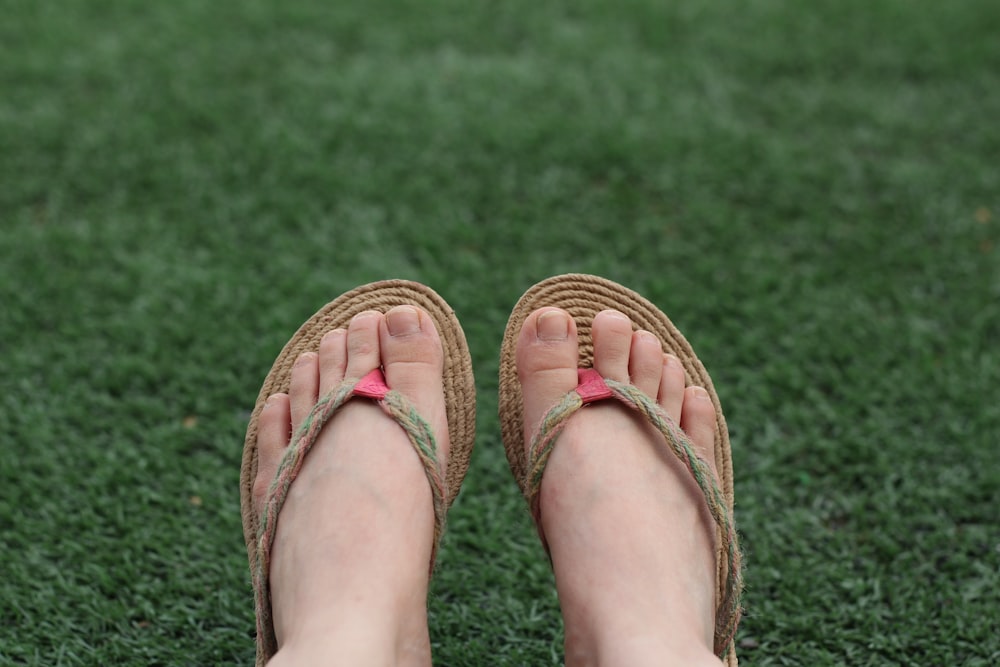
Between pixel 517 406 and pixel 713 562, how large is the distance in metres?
0.42

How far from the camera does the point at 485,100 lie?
7.78 ft

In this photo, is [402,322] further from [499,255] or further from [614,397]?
[499,255]

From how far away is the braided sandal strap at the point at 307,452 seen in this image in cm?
126

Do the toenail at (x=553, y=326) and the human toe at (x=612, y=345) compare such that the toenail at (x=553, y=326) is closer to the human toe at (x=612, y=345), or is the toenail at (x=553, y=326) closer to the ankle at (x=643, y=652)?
the human toe at (x=612, y=345)

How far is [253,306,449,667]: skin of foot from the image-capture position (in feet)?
3.62

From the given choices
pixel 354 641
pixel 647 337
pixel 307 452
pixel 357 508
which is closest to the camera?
pixel 354 641

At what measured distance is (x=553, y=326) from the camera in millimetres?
1413

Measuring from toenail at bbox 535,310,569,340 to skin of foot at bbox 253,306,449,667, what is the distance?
183 millimetres

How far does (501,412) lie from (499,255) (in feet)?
2.01

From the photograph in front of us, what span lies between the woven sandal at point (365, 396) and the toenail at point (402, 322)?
64 millimetres

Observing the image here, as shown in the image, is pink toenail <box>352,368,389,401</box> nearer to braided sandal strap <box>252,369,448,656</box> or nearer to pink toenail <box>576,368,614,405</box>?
braided sandal strap <box>252,369,448,656</box>

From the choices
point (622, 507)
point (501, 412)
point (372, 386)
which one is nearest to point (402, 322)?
point (372, 386)

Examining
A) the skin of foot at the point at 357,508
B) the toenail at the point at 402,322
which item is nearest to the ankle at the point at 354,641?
the skin of foot at the point at 357,508

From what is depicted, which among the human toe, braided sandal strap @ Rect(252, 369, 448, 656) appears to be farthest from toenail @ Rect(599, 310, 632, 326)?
braided sandal strap @ Rect(252, 369, 448, 656)
